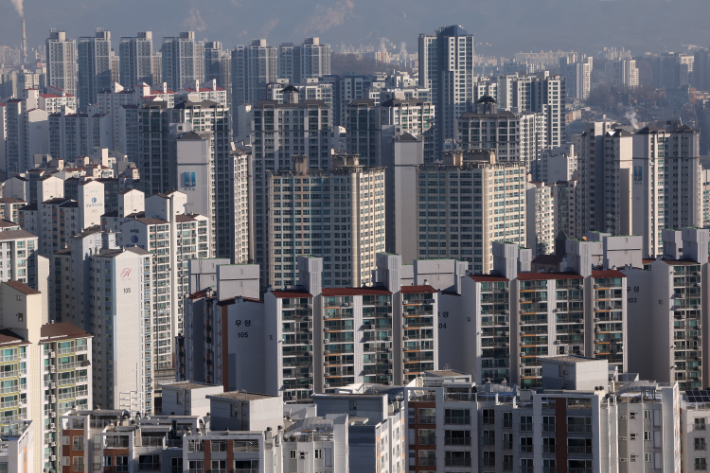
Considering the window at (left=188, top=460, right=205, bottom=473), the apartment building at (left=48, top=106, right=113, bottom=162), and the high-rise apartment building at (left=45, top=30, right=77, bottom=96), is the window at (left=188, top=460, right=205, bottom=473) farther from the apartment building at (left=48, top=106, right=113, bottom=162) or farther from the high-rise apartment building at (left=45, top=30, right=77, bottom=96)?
the high-rise apartment building at (left=45, top=30, right=77, bottom=96)

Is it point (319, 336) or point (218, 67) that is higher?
point (218, 67)

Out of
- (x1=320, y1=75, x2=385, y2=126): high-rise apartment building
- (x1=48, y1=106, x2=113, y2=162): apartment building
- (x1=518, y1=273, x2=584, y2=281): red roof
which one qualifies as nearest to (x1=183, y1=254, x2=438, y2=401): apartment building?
(x1=518, y1=273, x2=584, y2=281): red roof

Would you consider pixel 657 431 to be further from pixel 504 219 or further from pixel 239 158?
pixel 239 158

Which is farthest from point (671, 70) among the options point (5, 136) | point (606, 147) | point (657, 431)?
point (657, 431)

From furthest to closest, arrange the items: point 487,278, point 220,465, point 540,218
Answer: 1. point 540,218
2. point 487,278
3. point 220,465

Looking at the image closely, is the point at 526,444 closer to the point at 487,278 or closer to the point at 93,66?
the point at 487,278

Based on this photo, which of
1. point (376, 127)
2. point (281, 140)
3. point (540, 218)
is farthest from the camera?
point (540, 218)

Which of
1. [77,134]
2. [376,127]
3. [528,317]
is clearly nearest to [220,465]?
[528,317]
